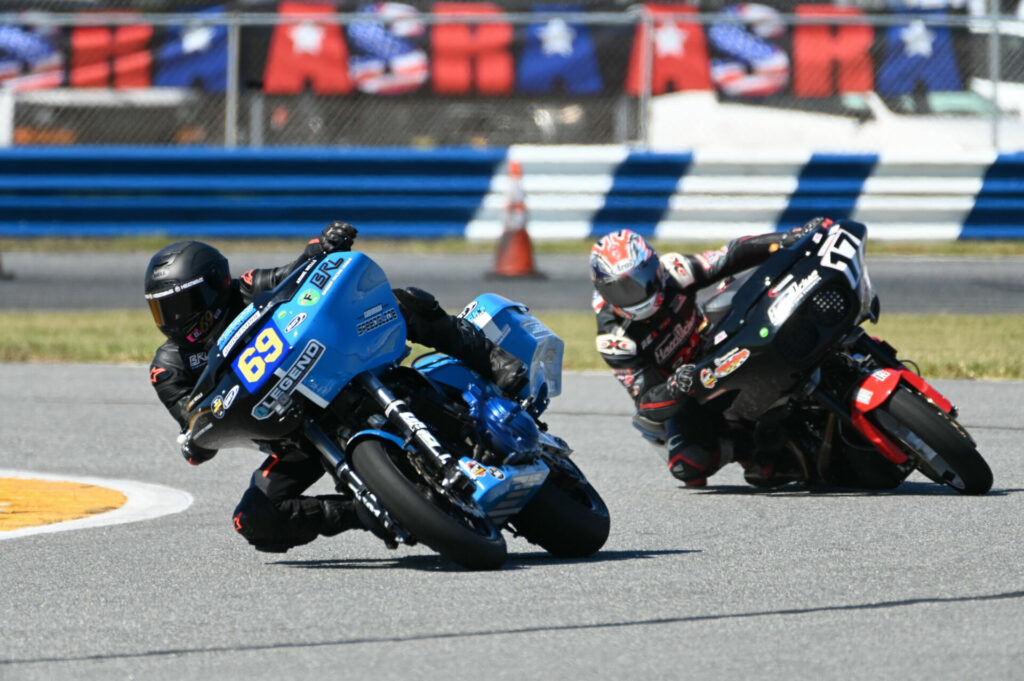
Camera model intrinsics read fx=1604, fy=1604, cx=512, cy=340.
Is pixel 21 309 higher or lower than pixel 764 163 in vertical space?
lower

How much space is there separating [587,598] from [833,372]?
103 inches

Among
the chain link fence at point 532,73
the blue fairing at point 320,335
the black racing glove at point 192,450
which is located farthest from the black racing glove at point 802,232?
the chain link fence at point 532,73

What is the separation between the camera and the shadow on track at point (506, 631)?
4105 mm

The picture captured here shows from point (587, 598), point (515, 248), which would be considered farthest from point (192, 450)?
point (515, 248)

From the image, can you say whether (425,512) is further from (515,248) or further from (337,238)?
(515,248)

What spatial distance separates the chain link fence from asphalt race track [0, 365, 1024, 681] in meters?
10.5

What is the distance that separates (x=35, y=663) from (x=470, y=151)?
13.8m

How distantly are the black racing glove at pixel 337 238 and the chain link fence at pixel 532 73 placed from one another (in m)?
11.6

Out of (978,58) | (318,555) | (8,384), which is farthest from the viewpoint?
(978,58)

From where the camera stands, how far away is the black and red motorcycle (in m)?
6.62

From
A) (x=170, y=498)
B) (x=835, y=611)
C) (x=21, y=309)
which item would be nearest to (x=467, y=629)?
(x=835, y=611)

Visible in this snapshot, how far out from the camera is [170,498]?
284 inches

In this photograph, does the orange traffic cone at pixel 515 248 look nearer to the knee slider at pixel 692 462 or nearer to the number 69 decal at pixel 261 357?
the knee slider at pixel 692 462

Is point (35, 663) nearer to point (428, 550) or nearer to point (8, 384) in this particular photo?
point (428, 550)
